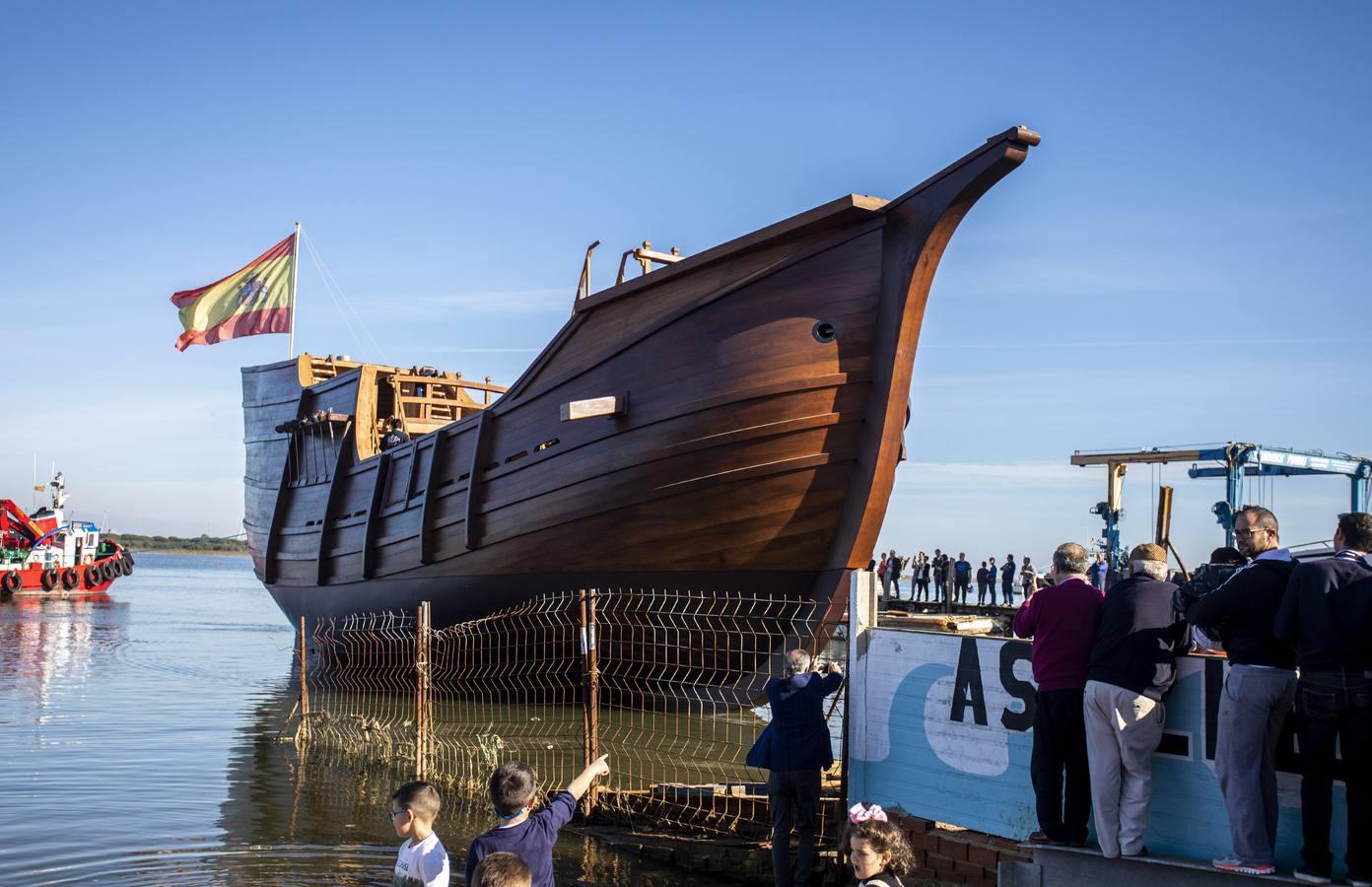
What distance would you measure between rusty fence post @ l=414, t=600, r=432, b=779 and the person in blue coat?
12.9 feet

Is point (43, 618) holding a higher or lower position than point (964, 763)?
lower

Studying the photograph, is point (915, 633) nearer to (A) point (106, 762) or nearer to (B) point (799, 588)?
(B) point (799, 588)

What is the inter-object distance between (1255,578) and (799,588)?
672 centimetres

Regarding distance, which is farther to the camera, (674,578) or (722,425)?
(674,578)

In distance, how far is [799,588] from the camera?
10836 millimetres

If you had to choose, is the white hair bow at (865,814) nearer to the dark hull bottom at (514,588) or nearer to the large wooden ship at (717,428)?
the dark hull bottom at (514,588)

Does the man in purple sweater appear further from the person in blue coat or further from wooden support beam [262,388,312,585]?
wooden support beam [262,388,312,585]

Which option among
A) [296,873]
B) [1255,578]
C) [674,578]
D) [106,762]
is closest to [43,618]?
[106,762]

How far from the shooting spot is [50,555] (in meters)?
40.8

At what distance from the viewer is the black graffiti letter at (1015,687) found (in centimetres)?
520

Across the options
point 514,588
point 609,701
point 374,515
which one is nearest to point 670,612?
point 609,701

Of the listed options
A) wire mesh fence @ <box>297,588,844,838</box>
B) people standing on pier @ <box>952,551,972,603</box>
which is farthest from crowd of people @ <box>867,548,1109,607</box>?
wire mesh fence @ <box>297,588,844,838</box>

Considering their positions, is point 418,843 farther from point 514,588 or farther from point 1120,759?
point 514,588

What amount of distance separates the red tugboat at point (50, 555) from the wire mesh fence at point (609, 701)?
91.9 ft
